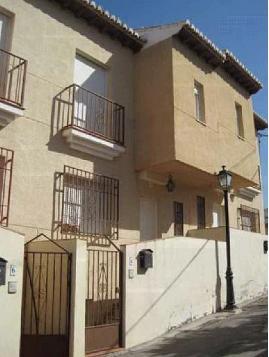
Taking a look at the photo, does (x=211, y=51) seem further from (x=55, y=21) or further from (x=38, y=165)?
(x=38, y=165)

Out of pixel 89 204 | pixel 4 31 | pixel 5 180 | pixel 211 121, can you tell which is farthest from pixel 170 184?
pixel 4 31

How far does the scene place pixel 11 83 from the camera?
9.80 metres

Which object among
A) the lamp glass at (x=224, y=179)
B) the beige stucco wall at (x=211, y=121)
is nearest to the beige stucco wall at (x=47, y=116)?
the beige stucco wall at (x=211, y=121)

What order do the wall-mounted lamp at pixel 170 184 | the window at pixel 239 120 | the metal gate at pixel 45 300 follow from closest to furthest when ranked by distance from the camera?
the metal gate at pixel 45 300 → the wall-mounted lamp at pixel 170 184 → the window at pixel 239 120

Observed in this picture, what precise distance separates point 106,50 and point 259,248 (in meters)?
8.15

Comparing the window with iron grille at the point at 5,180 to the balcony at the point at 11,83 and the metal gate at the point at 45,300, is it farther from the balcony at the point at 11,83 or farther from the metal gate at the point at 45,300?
the metal gate at the point at 45,300

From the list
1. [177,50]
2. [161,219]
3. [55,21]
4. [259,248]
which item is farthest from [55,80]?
[259,248]

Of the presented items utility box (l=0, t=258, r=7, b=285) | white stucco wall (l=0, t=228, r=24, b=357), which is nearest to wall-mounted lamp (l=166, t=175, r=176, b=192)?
white stucco wall (l=0, t=228, r=24, b=357)

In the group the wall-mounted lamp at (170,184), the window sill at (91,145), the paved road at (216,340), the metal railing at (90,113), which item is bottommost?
the paved road at (216,340)

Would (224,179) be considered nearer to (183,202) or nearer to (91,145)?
(183,202)

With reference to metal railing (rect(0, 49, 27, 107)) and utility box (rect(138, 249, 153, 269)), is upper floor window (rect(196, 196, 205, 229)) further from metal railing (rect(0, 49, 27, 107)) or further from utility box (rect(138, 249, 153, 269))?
metal railing (rect(0, 49, 27, 107))

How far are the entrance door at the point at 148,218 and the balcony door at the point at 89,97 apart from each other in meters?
2.52

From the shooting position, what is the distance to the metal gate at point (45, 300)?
780 centimetres

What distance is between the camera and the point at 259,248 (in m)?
15.1
